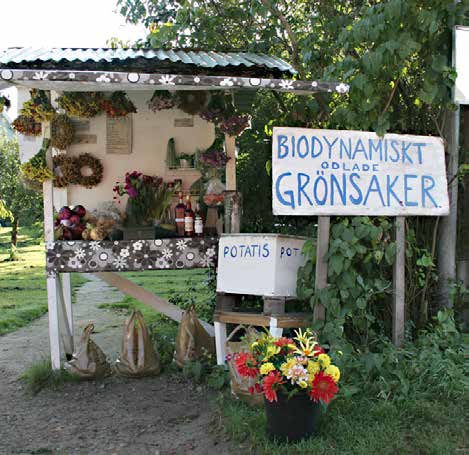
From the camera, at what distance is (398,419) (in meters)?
4.10

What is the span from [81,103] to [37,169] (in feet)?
2.51

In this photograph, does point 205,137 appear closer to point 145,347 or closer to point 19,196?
point 145,347

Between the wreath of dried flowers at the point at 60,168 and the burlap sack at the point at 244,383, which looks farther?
the wreath of dried flowers at the point at 60,168

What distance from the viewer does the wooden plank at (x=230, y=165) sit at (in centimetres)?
607

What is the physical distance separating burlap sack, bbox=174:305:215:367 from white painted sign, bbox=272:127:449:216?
75.9 inches

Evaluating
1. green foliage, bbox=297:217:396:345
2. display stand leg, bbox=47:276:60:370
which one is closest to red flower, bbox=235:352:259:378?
green foliage, bbox=297:217:396:345

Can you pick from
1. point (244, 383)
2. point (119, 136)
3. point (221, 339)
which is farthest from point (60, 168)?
point (244, 383)

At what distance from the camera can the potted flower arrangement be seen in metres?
3.72

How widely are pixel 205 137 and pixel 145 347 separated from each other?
222 centimetres

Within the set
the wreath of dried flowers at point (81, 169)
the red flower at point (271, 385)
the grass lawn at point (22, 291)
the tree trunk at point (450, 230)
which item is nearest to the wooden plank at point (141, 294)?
the wreath of dried flowers at point (81, 169)

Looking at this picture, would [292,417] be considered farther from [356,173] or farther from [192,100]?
[192,100]

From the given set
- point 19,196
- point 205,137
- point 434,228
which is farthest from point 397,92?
point 19,196

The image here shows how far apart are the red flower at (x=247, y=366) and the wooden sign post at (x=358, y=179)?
3.01 feet

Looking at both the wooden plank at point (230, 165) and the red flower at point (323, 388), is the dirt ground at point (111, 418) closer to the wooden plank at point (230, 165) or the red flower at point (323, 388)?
the red flower at point (323, 388)
